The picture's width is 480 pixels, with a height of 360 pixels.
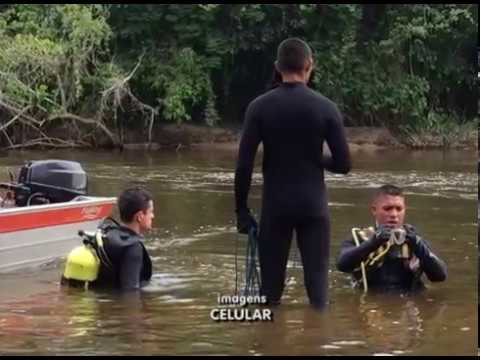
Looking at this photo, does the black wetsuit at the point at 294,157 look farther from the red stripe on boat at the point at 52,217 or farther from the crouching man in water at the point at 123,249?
the red stripe on boat at the point at 52,217

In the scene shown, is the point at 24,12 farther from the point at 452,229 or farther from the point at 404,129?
the point at 452,229

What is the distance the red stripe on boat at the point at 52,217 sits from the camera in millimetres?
10273

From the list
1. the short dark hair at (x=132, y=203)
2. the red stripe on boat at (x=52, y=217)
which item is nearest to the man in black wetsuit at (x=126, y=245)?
the short dark hair at (x=132, y=203)

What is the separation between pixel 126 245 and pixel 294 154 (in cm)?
210

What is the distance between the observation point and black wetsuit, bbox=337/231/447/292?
867 centimetres

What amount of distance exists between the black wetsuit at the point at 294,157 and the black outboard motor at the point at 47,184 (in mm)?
4729

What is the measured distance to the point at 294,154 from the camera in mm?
7113

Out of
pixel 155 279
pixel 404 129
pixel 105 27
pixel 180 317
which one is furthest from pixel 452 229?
pixel 404 129

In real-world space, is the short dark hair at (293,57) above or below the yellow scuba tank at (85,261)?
above

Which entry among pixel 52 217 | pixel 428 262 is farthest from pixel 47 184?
pixel 428 262

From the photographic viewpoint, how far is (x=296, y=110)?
708cm

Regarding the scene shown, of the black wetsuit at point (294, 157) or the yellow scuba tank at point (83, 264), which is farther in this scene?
the yellow scuba tank at point (83, 264)

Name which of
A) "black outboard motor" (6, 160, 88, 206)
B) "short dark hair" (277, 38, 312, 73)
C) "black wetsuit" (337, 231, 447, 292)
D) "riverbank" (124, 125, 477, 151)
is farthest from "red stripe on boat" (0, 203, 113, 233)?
"riverbank" (124, 125, 477, 151)

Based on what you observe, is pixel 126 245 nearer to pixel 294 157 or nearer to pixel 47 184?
pixel 294 157
